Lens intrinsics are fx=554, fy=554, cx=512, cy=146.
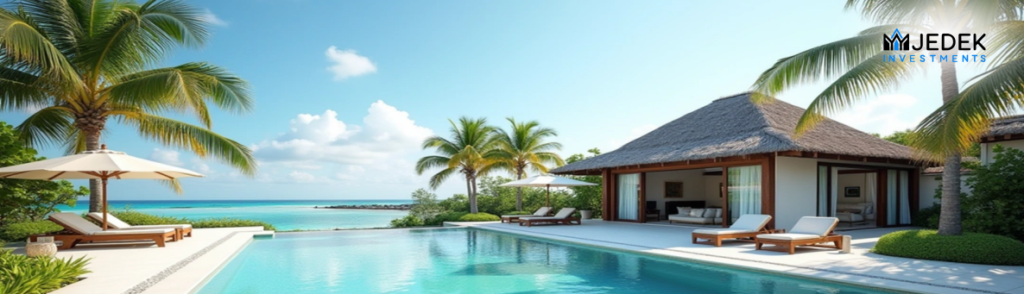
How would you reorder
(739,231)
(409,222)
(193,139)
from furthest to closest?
(409,222)
(193,139)
(739,231)

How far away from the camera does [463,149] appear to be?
2022cm

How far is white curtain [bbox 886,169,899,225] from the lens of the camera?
14.4 m

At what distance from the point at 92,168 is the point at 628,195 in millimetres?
12891

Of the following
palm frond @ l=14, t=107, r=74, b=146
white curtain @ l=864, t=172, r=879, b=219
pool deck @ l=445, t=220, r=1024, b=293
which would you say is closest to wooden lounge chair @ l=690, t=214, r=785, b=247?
pool deck @ l=445, t=220, r=1024, b=293

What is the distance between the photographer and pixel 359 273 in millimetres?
7902

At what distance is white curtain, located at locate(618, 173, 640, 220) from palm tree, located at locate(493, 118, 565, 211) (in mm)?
4705

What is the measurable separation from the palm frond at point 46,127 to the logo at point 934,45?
1506 centimetres

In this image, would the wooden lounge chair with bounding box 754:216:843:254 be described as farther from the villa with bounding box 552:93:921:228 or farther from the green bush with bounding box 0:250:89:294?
the green bush with bounding box 0:250:89:294

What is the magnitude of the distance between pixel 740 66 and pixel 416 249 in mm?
9134

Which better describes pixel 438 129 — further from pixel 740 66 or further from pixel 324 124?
pixel 740 66

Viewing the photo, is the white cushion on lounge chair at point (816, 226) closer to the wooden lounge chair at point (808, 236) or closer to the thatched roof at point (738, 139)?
the wooden lounge chair at point (808, 236)

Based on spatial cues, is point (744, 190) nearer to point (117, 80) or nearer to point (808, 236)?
point (808, 236)

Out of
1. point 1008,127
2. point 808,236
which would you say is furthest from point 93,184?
point 1008,127

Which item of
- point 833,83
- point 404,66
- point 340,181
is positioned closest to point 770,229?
point 833,83
